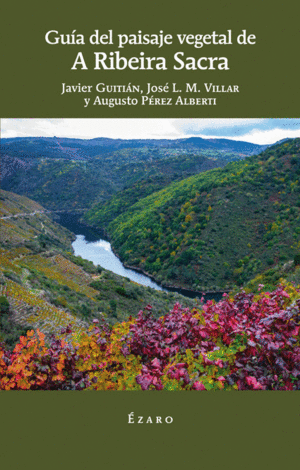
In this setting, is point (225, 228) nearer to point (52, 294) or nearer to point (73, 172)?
point (52, 294)

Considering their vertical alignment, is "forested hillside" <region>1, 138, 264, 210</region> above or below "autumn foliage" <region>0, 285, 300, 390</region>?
above

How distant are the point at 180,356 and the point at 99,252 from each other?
6660 centimetres

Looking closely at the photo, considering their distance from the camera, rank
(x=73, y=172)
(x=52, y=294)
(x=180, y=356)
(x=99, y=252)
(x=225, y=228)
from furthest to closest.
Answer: (x=73, y=172), (x=99, y=252), (x=225, y=228), (x=52, y=294), (x=180, y=356)

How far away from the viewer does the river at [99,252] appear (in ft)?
159

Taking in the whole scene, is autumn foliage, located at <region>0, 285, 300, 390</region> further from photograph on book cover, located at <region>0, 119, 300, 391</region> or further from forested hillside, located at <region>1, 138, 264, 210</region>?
forested hillside, located at <region>1, 138, 264, 210</region>

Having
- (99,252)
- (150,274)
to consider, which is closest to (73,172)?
(99,252)

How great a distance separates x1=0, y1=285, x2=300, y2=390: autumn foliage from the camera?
2.71 meters

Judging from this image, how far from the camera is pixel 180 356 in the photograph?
3160mm

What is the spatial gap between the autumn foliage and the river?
3867 cm

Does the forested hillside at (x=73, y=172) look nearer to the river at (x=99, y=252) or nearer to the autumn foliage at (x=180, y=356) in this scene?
the river at (x=99, y=252)

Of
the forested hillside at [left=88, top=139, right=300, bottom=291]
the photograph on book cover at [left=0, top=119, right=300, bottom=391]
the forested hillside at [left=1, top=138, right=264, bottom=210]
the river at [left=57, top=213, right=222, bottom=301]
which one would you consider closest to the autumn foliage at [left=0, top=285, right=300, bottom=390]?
the photograph on book cover at [left=0, top=119, right=300, bottom=391]

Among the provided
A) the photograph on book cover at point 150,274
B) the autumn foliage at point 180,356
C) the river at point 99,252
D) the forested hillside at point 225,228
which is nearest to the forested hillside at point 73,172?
the photograph on book cover at point 150,274

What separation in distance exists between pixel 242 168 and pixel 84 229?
165 feet

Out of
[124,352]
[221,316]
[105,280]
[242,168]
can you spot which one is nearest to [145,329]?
[124,352]
